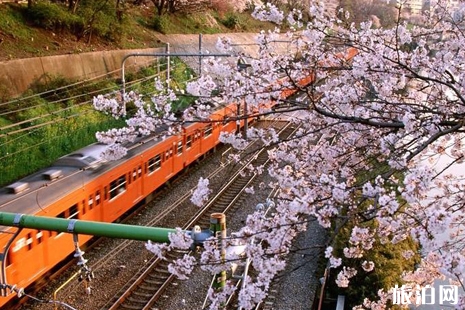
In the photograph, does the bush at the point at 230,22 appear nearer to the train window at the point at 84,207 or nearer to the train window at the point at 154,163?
the train window at the point at 154,163

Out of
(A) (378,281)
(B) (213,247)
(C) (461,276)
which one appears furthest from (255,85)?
(A) (378,281)

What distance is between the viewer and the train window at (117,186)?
1080 centimetres

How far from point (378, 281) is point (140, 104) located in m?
5.28

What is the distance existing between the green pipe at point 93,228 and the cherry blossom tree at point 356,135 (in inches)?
14.8

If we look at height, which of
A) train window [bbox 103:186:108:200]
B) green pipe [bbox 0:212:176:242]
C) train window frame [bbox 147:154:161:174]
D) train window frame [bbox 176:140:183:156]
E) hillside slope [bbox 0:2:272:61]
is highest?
hillside slope [bbox 0:2:272:61]

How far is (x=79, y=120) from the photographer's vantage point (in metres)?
15.9

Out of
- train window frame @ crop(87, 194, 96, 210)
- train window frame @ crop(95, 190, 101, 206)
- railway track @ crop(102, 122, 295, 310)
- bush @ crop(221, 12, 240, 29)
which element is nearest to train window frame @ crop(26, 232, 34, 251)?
railway track @ crop(102, 122, 295, 310)

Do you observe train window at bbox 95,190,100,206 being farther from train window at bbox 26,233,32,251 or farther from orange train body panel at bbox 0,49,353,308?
train window at bbox 26,233,32,251

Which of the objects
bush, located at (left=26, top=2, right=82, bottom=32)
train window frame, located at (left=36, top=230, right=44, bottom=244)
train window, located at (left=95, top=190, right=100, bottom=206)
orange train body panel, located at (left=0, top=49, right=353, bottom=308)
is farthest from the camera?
bush, located at (left=26, top=2, right=82, bottom=32)

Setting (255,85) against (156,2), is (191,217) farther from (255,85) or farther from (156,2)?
(156,2)

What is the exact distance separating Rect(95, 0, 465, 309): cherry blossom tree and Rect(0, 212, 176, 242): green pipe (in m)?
0.37

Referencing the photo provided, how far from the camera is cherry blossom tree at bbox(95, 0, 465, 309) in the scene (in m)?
3.45

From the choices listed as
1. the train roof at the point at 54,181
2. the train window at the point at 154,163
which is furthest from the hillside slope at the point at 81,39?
the train roof at the point at 54,181

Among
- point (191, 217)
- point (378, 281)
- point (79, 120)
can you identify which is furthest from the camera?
point (79, 120)
